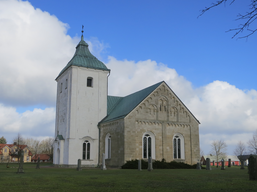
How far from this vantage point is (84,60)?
40.1 metres

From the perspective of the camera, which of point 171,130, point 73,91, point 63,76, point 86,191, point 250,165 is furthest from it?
point 63,76

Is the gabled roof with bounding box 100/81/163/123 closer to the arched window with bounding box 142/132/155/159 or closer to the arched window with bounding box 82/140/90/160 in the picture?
the arched window with bounding box 82/140/90/160

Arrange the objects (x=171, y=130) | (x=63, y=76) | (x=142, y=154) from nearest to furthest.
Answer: (x=142, y=154) → (x=171, y=130) → (x=63, y=76)

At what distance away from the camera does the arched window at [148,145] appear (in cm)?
3307

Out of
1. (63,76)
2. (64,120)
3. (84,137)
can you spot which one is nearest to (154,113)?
(84,137)

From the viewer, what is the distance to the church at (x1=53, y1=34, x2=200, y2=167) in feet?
108

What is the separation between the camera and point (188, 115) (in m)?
36.7

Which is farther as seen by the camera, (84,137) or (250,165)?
(84,137)

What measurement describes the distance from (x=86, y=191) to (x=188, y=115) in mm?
27946

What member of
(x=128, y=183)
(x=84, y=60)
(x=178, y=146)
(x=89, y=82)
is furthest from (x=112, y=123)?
(x=128, y=183)

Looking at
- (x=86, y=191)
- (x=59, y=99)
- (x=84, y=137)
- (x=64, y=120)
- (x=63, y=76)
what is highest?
(x=63, y=76)

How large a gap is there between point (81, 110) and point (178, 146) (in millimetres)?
13998

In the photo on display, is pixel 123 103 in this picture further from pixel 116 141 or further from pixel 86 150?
pixel 86 150

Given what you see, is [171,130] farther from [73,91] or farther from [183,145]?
[73,91]
